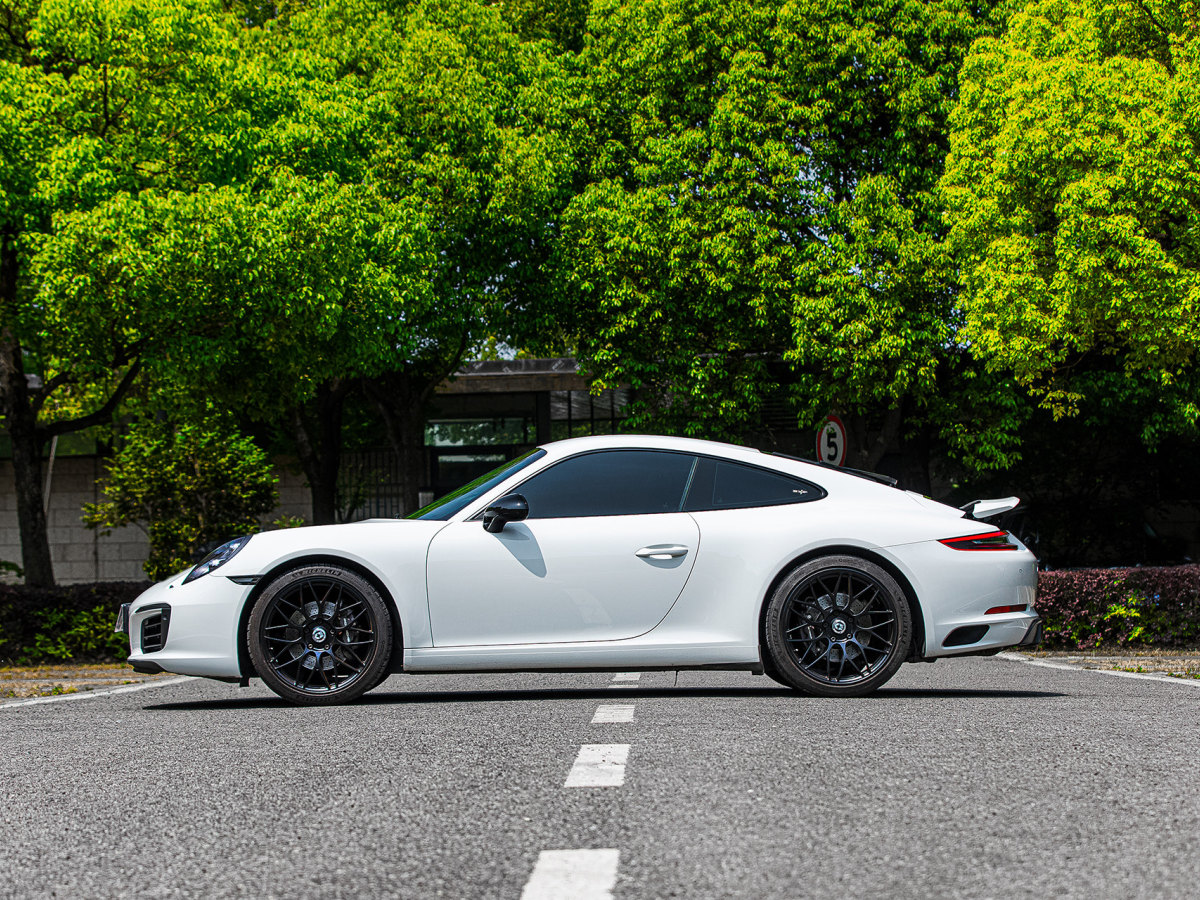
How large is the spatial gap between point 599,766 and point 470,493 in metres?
2.69

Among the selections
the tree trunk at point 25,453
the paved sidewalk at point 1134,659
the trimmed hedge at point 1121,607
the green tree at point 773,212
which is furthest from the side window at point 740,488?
the green tree at point 773,212

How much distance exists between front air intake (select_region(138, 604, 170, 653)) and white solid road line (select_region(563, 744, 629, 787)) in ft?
9.51

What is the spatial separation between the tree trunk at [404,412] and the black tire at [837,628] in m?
18.6

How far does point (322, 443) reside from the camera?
1054 inches

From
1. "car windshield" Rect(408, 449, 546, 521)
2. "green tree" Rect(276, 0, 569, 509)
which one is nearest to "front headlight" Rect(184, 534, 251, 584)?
"car windshield" Rect(408, 449, 546, 521)

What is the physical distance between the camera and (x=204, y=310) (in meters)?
15.2

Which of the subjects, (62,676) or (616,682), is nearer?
(616,682)

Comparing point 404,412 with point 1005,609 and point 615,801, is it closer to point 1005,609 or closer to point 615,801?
point 1005,609

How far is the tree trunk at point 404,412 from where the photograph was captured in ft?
81.9

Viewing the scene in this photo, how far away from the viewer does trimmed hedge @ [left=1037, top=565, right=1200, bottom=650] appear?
12398 millimetres

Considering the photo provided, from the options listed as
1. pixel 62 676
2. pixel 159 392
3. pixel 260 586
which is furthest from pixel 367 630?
pixel 159 392

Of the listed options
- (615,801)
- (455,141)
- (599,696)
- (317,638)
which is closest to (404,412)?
(455,141)

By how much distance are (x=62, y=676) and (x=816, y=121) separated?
13907mm

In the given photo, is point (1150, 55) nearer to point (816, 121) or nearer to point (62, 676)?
point (816, 121)
